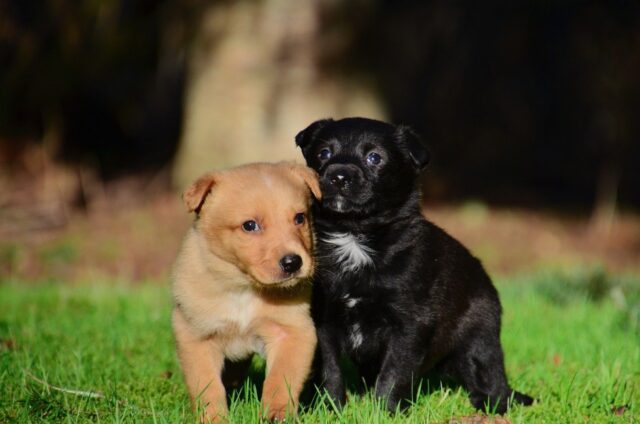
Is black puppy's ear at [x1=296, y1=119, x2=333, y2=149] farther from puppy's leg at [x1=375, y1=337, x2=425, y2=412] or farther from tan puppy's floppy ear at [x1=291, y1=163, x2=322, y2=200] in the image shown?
puppy's leg at [x1=375, y1=337, x2=425, y2=412]

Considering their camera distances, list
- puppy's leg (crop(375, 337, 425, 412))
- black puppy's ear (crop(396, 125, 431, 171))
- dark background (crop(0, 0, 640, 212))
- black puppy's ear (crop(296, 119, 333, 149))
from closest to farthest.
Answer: puppy's leg (crop(375, 337, 425, 412)), black puppy's ear (crop(396, 125, 431, 171)), black puppy's ear (crop(296, 119, 333, 149)), dark background (crop(0, 0, 640, 212))

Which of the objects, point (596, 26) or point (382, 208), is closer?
point (382, 208)

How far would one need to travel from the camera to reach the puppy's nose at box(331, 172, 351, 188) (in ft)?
15.2

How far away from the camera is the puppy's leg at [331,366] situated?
4547 millimetres

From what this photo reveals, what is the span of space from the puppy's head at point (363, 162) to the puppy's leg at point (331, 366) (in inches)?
25.9

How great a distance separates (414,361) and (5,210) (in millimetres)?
9293

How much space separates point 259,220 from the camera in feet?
13.8

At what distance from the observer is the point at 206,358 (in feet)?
14.0

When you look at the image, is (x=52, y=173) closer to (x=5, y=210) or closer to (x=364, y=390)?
(x=5, y=210)

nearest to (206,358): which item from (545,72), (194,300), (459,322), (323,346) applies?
(194,300)

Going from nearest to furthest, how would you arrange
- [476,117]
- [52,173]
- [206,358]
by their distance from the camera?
[206,358] < [52,173] < [476,117]

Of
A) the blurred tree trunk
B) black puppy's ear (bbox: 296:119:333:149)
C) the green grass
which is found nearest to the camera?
the green grass

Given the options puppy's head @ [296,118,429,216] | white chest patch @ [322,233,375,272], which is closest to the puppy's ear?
puppy's head @ [296,118,429,216]

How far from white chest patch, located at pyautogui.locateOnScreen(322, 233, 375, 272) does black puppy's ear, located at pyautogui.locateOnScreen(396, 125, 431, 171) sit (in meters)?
0.57
